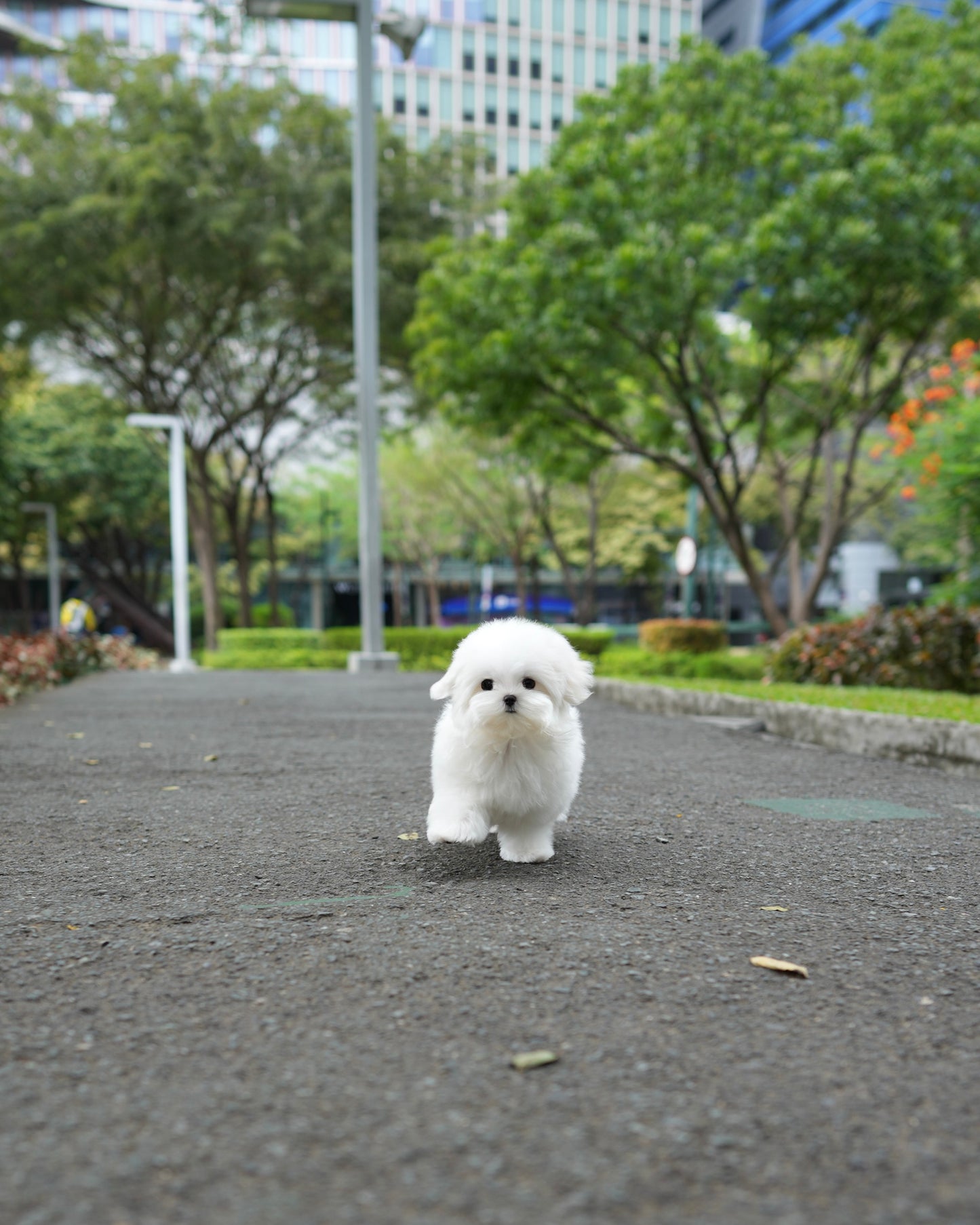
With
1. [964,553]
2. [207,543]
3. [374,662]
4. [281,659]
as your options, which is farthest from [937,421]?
[207,543]

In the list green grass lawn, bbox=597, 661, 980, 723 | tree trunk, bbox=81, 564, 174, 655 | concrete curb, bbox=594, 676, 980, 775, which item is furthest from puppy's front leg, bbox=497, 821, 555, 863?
tree trunk, bbox=81, 564, 174, 655

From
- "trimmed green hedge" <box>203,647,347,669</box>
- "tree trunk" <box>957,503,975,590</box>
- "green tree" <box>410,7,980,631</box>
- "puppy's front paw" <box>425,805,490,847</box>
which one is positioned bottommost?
"trimmed green hedge" <box>203,647,347,669</box>

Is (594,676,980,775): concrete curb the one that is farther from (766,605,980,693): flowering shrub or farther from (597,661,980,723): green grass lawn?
(766,605,980,693): flowering shrub

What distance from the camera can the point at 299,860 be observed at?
386cm

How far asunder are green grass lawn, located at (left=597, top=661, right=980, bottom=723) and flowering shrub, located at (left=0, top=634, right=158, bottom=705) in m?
7.07

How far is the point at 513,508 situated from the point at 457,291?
52.9 ft

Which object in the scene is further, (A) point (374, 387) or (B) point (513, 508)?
(B) point (513, 508)

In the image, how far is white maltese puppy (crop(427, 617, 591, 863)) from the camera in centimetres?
336

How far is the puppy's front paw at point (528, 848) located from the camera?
12.3ft

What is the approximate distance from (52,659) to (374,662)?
4542 mm

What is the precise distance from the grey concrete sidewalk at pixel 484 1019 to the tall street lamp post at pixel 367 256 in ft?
35.4

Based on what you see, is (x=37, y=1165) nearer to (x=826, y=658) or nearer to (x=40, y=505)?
(x=826, y=658)

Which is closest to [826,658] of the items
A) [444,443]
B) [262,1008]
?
[262,1008]

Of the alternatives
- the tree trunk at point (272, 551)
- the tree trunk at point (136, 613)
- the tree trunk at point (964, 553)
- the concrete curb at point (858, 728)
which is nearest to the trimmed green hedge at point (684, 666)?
the tree trunk at point (964, 553)
